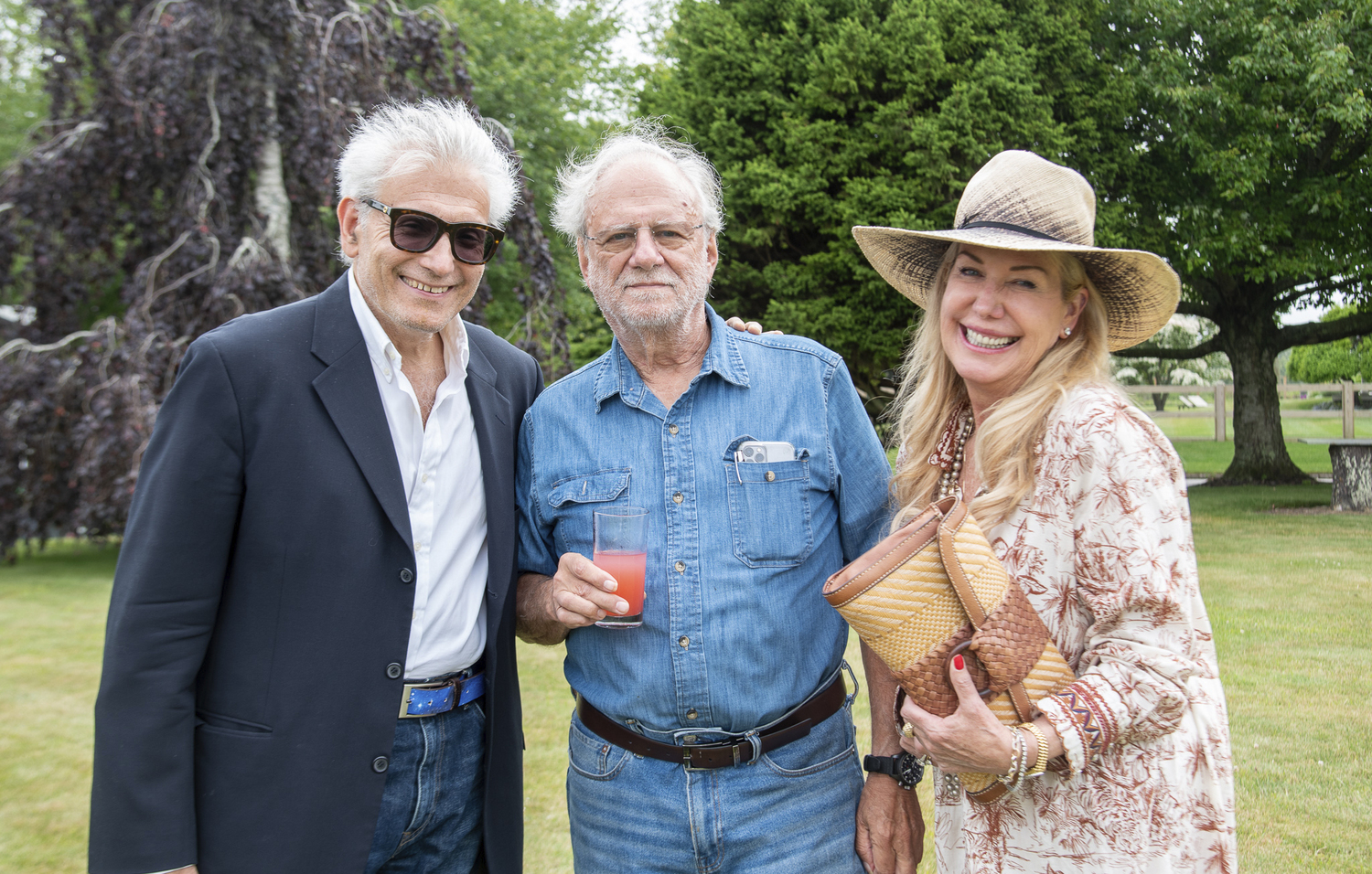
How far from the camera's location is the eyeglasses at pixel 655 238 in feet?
7.35

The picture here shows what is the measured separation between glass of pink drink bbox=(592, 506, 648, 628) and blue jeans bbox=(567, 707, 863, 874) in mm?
413

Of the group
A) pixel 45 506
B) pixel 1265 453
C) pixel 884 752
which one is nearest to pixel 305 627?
pixel 884 752

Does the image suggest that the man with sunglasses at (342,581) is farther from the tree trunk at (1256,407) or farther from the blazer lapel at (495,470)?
the tree trunk at (1256,407)

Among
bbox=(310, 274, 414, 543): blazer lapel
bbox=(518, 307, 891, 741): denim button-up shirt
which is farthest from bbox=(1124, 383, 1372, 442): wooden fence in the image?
bbox=(310, 274, 414, 543): blazer lapel

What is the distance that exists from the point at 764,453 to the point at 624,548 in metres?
0.43

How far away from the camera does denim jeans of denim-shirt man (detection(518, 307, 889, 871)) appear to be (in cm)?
202

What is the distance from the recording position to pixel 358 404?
2.03 metres

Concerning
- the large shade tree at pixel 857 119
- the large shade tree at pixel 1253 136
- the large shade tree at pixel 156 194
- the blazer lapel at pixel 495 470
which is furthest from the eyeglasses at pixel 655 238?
the large shade tree at pixel 1253 136

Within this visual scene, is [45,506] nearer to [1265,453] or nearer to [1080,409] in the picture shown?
[1080,409]

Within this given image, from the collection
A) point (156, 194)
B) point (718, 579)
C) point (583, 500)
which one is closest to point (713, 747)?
point (718, 579)

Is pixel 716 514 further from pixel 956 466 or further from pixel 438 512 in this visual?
pixel 438 512

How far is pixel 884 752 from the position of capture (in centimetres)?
212

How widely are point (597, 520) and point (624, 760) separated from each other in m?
0.58

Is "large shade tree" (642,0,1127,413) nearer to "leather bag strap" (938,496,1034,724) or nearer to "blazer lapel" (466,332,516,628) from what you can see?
"blazer lapel" (466,332,516,628)
